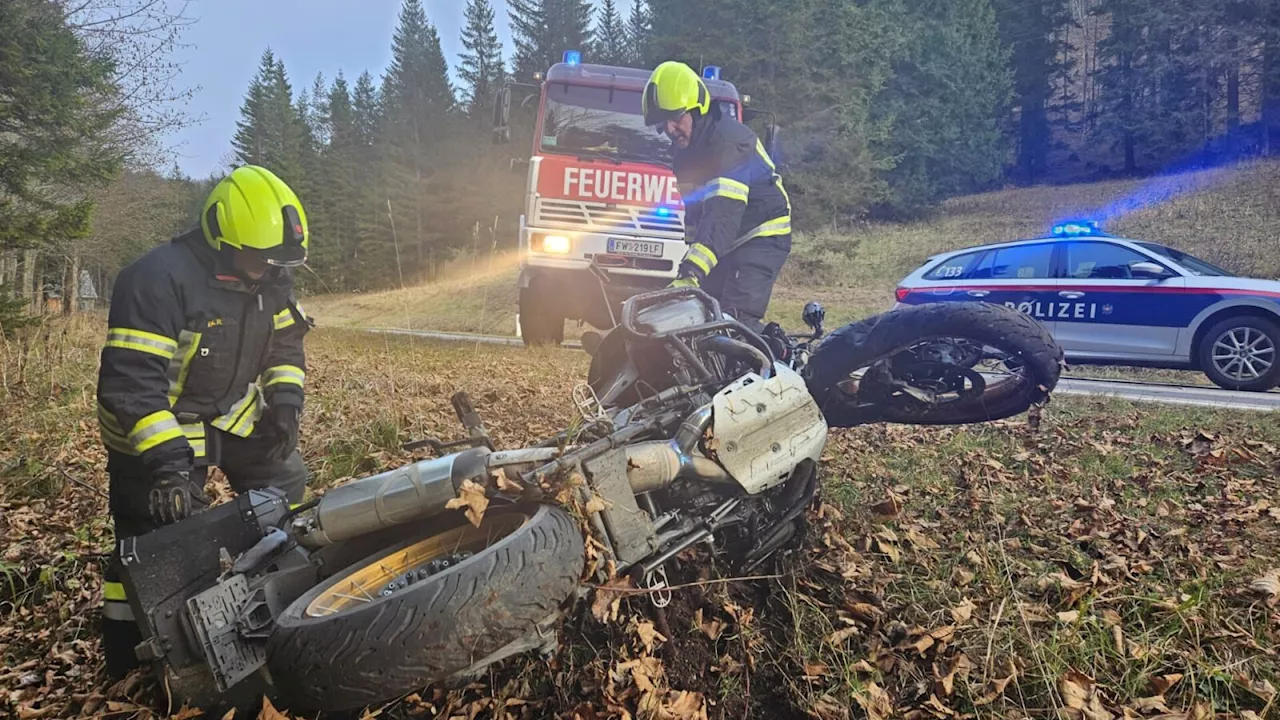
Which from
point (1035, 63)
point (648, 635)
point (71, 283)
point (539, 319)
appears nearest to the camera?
point (648, 635)

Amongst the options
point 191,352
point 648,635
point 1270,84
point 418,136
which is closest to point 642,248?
point 191,352

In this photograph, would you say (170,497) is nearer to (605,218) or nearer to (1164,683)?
(1164,683)

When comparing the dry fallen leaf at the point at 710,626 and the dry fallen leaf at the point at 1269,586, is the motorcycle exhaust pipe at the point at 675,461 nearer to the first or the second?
the dry fallen leaf at the point at 710,626

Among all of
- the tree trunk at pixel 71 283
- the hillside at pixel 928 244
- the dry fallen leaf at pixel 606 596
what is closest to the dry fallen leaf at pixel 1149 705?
the dry fallen leaf at pixel 606 596

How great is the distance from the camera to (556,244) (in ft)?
23.8

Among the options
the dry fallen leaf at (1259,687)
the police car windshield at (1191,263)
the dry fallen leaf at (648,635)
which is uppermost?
the police car windshield at (1191,263)

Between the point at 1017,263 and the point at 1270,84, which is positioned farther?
the point at 1270,84

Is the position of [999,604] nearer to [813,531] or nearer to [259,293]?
[813,531]

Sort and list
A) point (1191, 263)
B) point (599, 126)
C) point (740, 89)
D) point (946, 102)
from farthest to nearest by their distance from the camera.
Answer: point (946, 102)
point (740, 89)
point (599, 126)
point (1191, 263)

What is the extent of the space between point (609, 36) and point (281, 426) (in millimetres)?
37165

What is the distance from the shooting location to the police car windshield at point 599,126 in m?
7.39

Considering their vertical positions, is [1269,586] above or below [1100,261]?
below

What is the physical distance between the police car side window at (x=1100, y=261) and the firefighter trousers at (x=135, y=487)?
7.56 m

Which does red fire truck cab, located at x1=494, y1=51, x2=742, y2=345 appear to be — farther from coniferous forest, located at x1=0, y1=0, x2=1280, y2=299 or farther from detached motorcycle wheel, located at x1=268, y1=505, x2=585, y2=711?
detached motorcycle wheel, located at x1=268, y1=505, x2=585, y2=711
